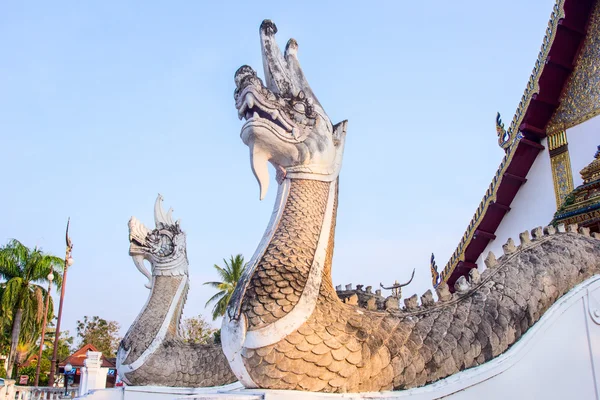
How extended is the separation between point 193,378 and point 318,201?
3712 mm

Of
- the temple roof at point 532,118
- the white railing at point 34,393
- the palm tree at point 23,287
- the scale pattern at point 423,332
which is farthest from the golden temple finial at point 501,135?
the palm tree at point 23,287

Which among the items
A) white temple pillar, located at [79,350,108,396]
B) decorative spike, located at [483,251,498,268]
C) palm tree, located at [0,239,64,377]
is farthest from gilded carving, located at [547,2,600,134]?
palm tree, located at [0,239,64,377]

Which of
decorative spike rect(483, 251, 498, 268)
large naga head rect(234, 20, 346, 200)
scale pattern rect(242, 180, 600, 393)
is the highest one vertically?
large naga head rect(234, 20, 346, 200)

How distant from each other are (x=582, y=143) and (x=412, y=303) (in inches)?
217

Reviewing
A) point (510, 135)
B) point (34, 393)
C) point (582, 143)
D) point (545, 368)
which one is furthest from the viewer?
point (34, 393)

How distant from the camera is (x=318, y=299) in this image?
307 cm

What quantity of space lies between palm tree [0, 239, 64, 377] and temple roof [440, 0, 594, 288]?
1751cm

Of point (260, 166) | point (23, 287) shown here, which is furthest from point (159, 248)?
point (23, 287)

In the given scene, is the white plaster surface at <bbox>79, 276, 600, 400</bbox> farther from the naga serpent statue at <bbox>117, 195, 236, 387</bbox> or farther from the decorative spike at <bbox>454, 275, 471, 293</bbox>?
the naga serpent statue at <bbox>117, 195, 236, 387</bbox>

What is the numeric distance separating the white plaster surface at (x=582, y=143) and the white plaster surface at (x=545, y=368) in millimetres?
3913

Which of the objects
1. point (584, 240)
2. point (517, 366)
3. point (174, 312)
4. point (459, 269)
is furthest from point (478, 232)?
point (517, 366)

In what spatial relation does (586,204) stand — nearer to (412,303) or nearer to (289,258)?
(412,303)

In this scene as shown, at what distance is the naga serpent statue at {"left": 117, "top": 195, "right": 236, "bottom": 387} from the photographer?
6277 mm

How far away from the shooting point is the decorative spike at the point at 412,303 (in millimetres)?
3553
